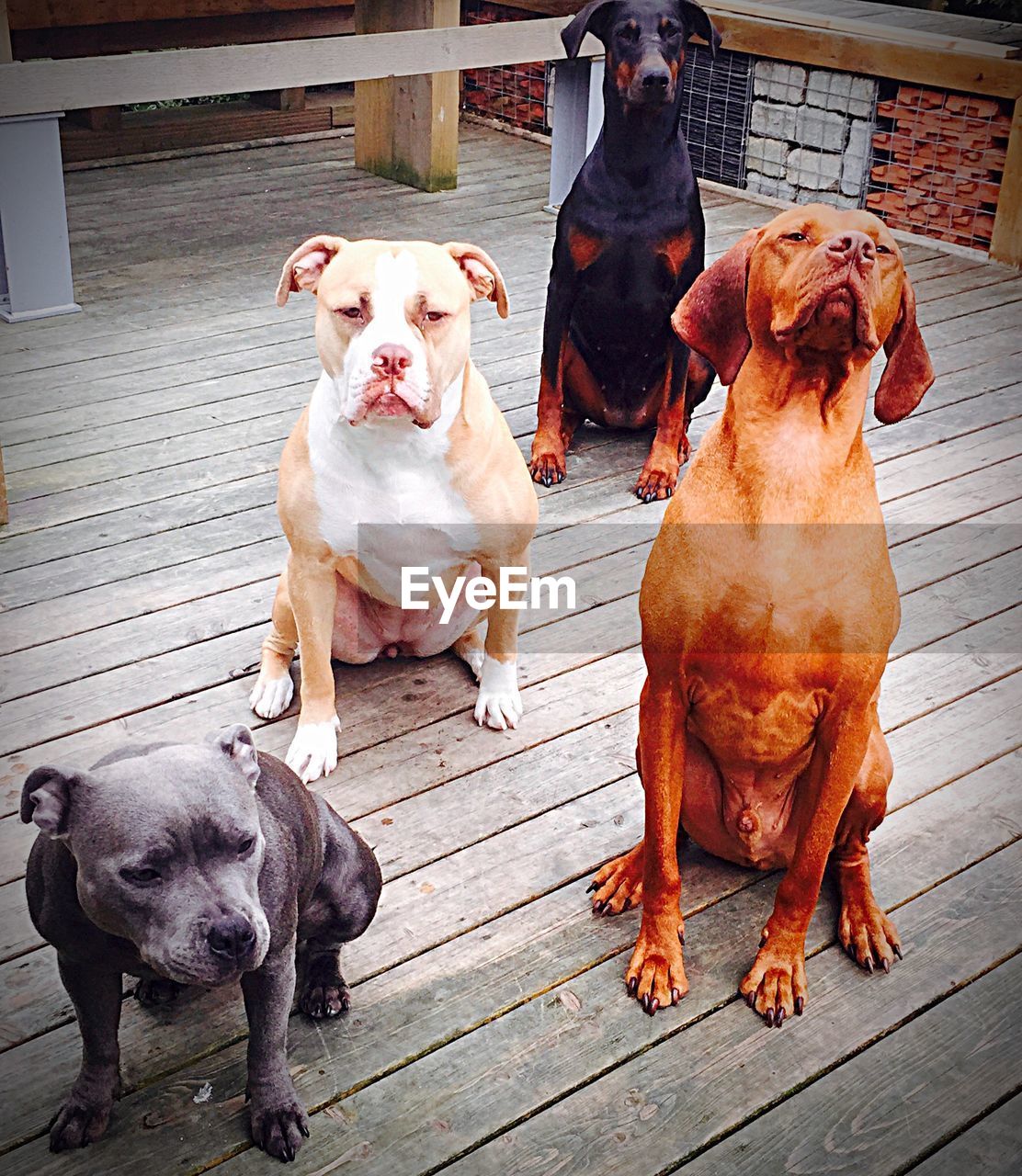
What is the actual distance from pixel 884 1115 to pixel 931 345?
3.80 metres

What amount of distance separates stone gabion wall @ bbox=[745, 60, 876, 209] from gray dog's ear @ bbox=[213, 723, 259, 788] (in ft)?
18.0

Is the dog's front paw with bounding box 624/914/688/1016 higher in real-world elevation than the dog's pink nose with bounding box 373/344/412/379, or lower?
lower

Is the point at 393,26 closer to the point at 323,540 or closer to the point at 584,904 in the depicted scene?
the point at 323,540

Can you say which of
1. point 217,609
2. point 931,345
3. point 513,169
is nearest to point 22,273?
point 217,609

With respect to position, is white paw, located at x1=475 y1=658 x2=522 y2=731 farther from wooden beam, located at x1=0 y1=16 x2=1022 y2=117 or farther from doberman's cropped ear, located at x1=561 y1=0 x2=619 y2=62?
wooden beam, located at x1=0 y1=16 x2=1022 y2=117

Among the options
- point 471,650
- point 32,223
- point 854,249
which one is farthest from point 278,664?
point 32,223

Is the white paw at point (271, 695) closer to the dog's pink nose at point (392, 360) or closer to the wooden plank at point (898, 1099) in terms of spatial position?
the dog's pink nose at point (392, 360)

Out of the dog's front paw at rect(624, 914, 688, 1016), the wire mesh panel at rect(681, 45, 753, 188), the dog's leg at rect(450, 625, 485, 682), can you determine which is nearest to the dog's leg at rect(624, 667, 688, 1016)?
the dog's front paw at rect(624, 914, 688, 1016)

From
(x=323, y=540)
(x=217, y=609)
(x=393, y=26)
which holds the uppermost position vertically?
(x=393, y=26)

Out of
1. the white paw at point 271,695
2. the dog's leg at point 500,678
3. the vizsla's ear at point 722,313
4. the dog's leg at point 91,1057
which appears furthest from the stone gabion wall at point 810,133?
the dog's leg at point 91,1057

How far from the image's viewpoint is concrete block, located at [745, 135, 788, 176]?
22.9 ft

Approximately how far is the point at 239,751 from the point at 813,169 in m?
5.75

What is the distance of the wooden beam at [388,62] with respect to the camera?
506cm

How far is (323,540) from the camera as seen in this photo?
9.53 ft
